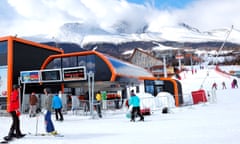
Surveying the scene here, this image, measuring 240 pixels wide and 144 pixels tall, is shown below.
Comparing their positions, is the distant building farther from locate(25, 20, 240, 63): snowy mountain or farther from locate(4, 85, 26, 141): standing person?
locate(4, 85, 26, 141): standing person

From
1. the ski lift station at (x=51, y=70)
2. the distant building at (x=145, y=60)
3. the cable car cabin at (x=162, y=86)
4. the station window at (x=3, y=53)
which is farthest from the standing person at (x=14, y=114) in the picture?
the distant building at (x=145, y=60)

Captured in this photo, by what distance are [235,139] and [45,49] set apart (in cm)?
2110

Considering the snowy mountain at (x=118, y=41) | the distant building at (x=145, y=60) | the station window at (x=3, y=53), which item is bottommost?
the station window at (x=3, y=53)

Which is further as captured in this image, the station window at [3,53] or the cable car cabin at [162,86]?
the cable car cabin at [162,86]

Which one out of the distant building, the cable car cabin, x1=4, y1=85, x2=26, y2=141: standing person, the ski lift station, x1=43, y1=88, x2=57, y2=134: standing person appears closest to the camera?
x1=4, y1=85, x2=26, y2=141: standing person

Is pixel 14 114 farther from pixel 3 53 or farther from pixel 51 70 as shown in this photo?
pixel 3 53

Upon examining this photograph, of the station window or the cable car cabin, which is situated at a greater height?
the station window

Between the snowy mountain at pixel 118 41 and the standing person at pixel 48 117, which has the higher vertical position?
the snowy mountain at pixel 118 41

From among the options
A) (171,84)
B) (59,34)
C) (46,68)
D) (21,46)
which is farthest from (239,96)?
(59,34)

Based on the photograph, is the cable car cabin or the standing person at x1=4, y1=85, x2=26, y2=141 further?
the cable car cabin

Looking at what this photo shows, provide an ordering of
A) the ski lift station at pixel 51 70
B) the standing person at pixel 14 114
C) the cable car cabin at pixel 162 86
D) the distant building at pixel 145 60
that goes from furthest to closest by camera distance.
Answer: the distant building at pixel 145 60 < the cable car cabin at pixel 162 86 < the ski lift station at pixel 51 70 < the standing person at pixel 14 114

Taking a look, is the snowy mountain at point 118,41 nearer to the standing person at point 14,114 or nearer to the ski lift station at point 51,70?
the ski lift station at point 51,70

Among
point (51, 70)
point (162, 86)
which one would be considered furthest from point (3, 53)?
point (162, 86)

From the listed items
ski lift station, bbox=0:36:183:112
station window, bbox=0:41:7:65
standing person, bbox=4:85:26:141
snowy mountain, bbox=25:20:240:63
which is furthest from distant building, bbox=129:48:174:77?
standing person, bbox=4:85:26:141
